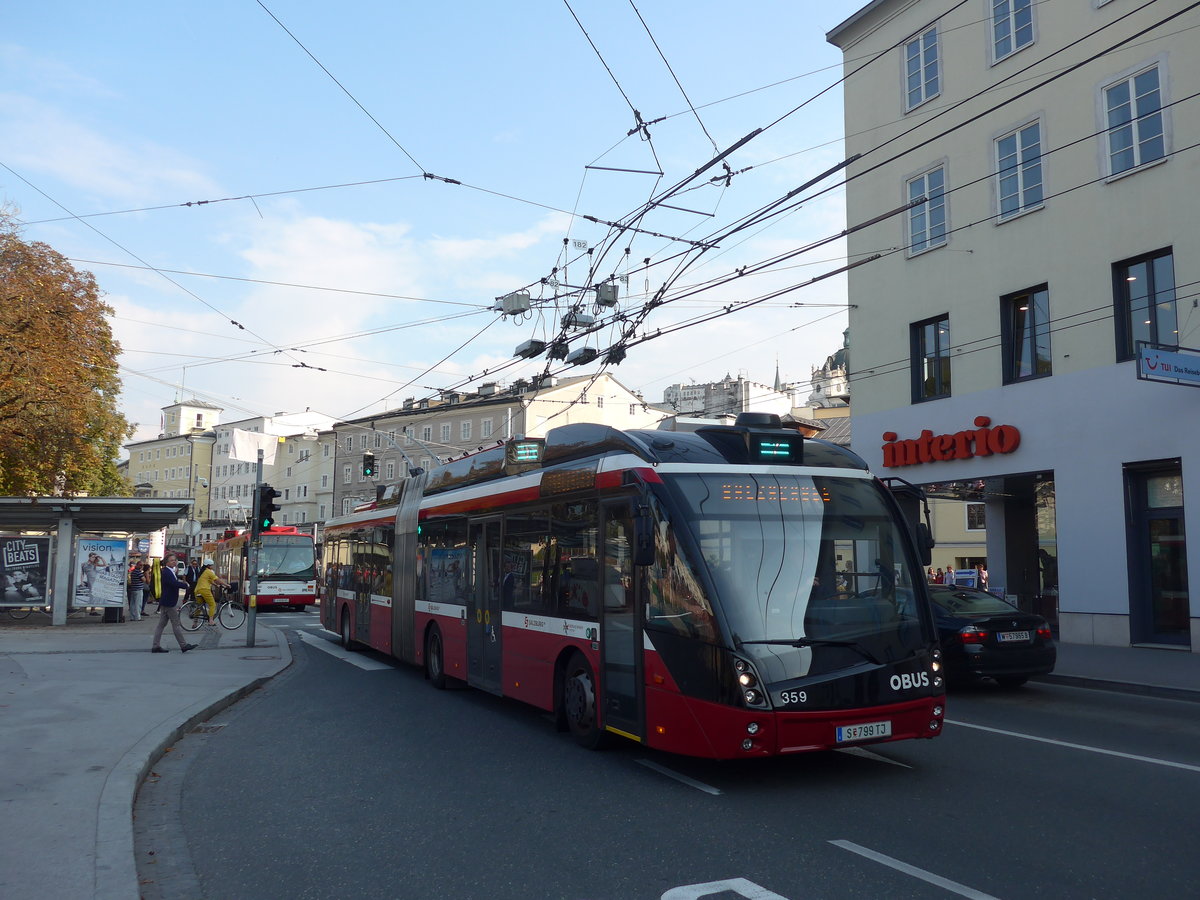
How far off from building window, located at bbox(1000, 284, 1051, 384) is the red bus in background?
86.6ft

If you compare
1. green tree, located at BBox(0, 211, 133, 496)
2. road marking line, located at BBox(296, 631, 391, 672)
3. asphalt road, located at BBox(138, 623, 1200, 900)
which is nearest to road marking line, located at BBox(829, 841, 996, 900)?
asphalt road, located at BBox(138, 623, 1200, 900)

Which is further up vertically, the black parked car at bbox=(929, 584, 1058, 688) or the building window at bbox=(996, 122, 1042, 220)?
the building window at bbox=(996, 122, 1042, 220)

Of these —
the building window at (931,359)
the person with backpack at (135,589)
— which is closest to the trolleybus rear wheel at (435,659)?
the building window at (931,359)

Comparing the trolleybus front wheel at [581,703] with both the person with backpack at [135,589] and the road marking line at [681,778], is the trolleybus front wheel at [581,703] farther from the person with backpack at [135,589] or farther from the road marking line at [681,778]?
the person with backpack at [135,589]


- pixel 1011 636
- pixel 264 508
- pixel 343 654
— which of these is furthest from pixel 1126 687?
pixel 264 508

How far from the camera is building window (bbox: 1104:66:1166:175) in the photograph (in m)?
18.6

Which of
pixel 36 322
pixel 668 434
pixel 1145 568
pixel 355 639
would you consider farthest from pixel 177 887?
pixel 36 322

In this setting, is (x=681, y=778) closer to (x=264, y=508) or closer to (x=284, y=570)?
(x=264, y=508)

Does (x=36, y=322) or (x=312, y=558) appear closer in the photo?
(x=36, y=322)

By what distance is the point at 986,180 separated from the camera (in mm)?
22156

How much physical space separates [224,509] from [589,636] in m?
99.9

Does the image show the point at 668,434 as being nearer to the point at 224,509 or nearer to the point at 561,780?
the point at 561,780

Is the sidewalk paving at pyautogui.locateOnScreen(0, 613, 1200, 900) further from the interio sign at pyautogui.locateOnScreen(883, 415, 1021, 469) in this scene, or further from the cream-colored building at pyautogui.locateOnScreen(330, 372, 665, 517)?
the cream-colored building at pyautogui.locateOnScreen(330, 372, 665, 517)

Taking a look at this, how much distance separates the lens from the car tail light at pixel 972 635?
13.3m
